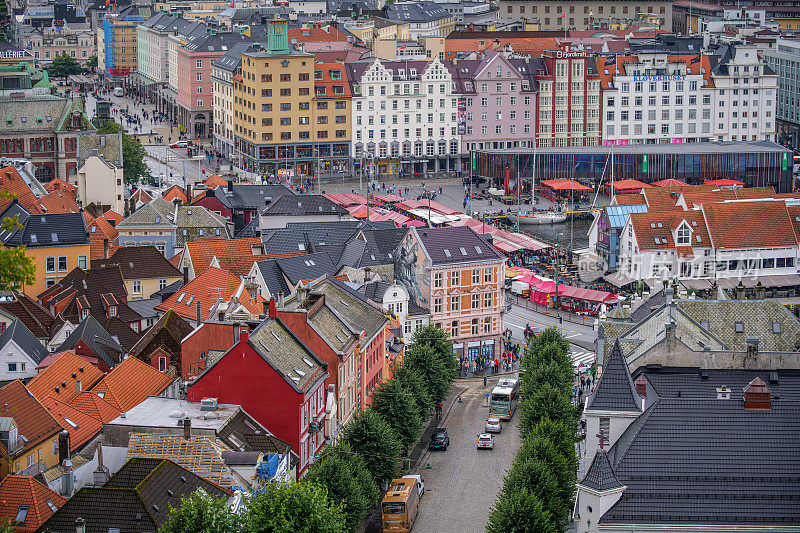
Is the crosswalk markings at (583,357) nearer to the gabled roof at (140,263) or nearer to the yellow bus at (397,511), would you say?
the gabled roof at (140,263)

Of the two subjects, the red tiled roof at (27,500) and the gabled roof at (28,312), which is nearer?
the red tiled roof at (27,500)

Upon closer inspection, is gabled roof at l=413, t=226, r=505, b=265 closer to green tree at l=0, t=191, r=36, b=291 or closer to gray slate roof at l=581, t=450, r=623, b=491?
green tree at l=0, t=191, r=36, b=291

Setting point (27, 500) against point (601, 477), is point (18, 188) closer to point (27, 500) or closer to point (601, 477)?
point (27, 500)

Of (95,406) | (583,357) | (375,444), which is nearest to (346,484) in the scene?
(375,444)

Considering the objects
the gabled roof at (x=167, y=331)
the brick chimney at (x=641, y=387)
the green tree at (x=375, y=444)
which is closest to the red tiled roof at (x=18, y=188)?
the gabled roof at (x=167, y=331)

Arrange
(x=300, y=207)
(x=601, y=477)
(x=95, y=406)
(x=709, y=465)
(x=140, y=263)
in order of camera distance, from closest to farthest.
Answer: (x=601, y=477) < (x=709, y=465) < (x=95, y=406) < (x=140, y=263) < (x=300, y=207)

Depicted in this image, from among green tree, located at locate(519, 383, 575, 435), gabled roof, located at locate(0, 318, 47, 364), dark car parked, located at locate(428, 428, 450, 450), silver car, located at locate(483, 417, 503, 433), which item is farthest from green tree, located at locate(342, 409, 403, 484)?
gabled roof, located at locate(0, 318, 47, 364)
